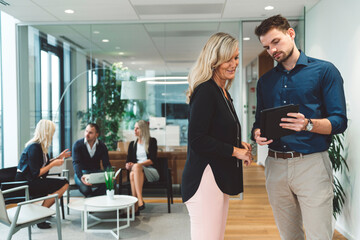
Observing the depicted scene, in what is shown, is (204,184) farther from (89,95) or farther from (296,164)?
(89,95)

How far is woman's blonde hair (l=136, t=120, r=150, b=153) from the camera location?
17.3 ft

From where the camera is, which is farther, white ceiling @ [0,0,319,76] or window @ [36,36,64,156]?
window @ [36,36,64,156]

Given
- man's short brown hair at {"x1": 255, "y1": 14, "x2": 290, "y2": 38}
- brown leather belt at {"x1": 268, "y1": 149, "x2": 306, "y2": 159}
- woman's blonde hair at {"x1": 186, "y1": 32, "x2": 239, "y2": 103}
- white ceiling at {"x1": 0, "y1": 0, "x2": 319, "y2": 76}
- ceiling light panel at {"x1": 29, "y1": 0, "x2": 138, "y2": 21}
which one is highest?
ceiling light panel at {"x1": 29, "y1": 0, "x2": 138, "y2": 21}

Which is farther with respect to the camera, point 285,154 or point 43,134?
point 43,134

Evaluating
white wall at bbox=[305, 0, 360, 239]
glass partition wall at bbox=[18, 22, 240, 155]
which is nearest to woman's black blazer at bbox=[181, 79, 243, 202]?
white wall at bbox=[305, 0, 360, 239]

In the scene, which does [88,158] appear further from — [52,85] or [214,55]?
[214,55]

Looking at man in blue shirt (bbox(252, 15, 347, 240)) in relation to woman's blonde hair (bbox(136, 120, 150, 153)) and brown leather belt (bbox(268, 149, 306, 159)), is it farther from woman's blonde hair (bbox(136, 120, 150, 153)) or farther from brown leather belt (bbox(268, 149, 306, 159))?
woman's blonde hair (bbox(136, 120, 150, 153))

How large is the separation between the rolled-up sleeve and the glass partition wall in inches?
153

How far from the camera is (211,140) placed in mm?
1701

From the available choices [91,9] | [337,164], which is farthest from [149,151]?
[337,164]

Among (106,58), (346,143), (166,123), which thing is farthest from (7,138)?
(346,143)

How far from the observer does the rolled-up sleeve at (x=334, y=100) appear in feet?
5.95

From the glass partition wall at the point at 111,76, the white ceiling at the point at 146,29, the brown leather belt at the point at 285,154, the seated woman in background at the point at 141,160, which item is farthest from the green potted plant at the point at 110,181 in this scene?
the brown leather belt at the point at 285,154

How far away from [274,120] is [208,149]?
0.36 metres
